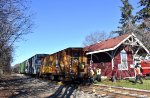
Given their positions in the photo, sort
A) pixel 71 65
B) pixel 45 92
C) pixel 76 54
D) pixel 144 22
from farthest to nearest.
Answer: pixel 144 22
pixel 76 54
pixel 71 65
pixel 45 92

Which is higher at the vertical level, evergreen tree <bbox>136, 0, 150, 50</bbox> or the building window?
evergreen tree <bbox>136, 0, 150, 50</bbox>

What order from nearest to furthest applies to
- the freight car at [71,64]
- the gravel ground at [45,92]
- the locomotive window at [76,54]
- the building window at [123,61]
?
the gravel ground at [45,92] → the freight car at [71,64] → the locomotive window at [76,54] → the building window at [123,61]

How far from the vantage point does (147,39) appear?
37000 millimetres

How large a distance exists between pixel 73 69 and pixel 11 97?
8.08m

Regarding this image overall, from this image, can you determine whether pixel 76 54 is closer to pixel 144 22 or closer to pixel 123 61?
pixel 123 61

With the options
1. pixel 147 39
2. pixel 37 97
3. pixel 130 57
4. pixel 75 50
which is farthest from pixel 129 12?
pixel 37 97

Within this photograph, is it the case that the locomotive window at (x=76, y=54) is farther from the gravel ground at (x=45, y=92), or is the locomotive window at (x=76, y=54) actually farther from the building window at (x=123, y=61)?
the building window at (x=123, y=61)

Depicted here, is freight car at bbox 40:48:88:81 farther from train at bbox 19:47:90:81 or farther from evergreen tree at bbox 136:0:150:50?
evergreen tree at bbox 136:0:150:50

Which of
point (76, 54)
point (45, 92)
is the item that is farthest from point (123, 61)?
point (45, 92)

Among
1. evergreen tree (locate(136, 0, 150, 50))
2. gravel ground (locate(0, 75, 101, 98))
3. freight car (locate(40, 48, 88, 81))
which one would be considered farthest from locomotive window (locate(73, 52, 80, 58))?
evergreen tree (locate(136, 0, 150, 50))

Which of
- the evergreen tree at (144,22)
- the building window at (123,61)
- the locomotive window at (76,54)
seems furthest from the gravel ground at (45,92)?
the evergreen tree at (144,22)

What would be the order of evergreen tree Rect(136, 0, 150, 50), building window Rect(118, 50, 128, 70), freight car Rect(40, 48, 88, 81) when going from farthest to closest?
evergreen tree Rect(136, 0, 150, 50) → building window Rect(118, 50, 128, 70) → freight car Rect(40, 48, 88, 81)

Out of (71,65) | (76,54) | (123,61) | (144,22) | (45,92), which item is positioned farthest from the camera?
(144,22)

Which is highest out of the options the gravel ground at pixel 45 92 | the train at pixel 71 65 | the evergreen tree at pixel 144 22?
the evergreen tree at pixel 144 22
